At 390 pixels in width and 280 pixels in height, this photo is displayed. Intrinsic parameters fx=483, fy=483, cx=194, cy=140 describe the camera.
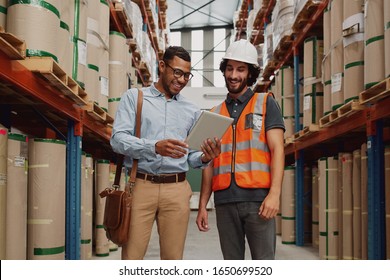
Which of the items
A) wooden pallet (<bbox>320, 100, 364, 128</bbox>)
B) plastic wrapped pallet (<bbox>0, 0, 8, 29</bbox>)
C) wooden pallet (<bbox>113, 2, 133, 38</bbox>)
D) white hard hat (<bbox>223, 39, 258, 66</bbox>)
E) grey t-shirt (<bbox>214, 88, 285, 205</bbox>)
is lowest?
grey t-shirt (<bbox>214, 88, 285, 205</bbox>)

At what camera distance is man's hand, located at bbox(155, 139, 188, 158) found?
91.4 inches

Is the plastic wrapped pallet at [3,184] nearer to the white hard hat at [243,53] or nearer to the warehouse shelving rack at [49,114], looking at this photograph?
the warehouse shelving rack at [49,114]

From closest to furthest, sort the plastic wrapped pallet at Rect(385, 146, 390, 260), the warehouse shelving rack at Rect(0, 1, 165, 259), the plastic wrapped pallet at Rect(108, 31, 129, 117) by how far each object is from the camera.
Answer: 1. the warehouse shelving rack at Rect(0, 1, 165, 259)
2. the plastic wrapped pallet at Rect(385, 146, 390, 260)
3. the plastic wrapped pallet at Rect(108, 31, 129, 117)

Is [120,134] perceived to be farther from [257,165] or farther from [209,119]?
[257,165]

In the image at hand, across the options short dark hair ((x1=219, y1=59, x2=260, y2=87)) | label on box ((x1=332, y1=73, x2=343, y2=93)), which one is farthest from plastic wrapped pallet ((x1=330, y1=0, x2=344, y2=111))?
short dark hair ((x1=219, y1=59, x2=260, y2=87))

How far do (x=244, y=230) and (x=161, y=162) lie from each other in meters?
→ 0.57

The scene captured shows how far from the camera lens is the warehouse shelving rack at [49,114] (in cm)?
293

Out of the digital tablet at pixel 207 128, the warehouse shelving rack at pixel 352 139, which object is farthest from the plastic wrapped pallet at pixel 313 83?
the digital tablet at pixel 207 128

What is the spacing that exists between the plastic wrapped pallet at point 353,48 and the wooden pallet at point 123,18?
2852mm

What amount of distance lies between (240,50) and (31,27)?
1397 millimetres

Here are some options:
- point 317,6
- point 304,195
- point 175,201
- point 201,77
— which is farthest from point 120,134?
point 201,77

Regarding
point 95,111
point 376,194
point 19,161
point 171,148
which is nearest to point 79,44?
point 95,111

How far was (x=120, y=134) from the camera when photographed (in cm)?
245

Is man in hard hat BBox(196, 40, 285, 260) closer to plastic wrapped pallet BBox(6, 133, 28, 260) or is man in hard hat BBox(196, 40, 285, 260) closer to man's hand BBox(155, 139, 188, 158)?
man's hand BBox(155, 139, 188, 158)
